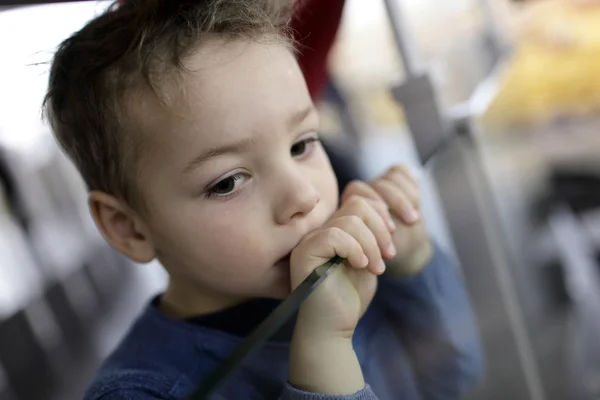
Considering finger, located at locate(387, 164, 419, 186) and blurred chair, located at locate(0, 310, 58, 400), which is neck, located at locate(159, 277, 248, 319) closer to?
finger, located at locate(387, 164, 419, 186)

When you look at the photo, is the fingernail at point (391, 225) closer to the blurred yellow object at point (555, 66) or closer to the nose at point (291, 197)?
the nose at point (291, 197)

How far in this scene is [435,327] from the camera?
0.45 metres

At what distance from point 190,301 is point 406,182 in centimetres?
18

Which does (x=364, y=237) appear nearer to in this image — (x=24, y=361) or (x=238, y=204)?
(x=238, y=204)

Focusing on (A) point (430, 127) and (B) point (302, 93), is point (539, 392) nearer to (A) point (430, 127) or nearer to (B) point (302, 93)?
(A) point (430, 127)

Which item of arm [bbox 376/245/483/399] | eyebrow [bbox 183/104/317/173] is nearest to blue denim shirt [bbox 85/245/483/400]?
arm [bbox 376/245/483/399]

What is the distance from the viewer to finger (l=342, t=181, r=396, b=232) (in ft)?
1.37

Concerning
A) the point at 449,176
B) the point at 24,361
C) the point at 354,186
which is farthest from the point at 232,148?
the point at 24,361

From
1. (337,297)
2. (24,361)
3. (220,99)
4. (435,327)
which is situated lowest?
(24,361)

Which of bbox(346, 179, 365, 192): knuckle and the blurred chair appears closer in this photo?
bbox(346, 179, 365, 192): knuckle

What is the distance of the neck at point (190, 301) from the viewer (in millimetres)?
447

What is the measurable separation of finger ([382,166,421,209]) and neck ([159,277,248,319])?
5.5 inches

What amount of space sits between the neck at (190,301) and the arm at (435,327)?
4.1 inches

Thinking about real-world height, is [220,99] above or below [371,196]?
above
